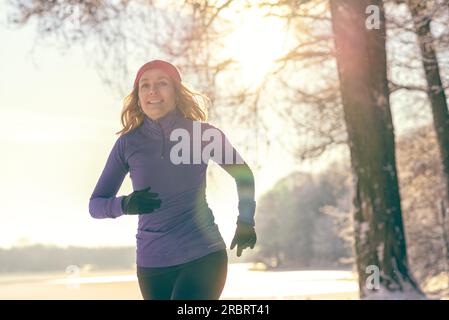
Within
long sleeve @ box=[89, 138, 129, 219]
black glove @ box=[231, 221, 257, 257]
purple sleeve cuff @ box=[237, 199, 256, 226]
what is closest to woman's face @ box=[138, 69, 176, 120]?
long sleeve @ box=[89, 138, 129, 219]

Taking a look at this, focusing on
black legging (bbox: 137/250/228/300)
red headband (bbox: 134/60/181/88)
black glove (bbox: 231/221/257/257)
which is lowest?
black legging (bbox: 137/250/228/300)

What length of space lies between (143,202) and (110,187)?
481 millimetres

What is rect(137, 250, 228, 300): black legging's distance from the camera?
11.8 ft

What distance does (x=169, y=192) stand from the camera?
12.1ft

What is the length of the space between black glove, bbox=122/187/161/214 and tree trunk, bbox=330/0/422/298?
417 cm

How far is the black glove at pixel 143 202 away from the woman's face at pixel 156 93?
0.46 metres

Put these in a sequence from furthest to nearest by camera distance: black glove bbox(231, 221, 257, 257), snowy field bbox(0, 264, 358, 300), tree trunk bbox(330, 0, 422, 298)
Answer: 1. snowy field bbox(0, 264, 358, 300)
2. tree trunk bbox(330, 0, 422, 298)
3. black glove bbox(231, 221, 257, 257)

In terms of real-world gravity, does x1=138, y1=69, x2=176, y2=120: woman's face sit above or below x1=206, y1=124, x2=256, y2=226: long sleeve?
above

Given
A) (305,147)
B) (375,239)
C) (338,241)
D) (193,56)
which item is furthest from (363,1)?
(338,241)

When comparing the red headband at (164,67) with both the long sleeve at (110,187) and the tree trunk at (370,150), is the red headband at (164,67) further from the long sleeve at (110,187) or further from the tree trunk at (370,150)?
the tree trunk at (370,150)

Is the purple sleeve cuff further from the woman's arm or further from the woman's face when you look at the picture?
the woman's face

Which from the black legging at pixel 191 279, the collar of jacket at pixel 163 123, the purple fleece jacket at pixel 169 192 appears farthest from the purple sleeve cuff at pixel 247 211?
the collar of jacket at pixel 163 123
